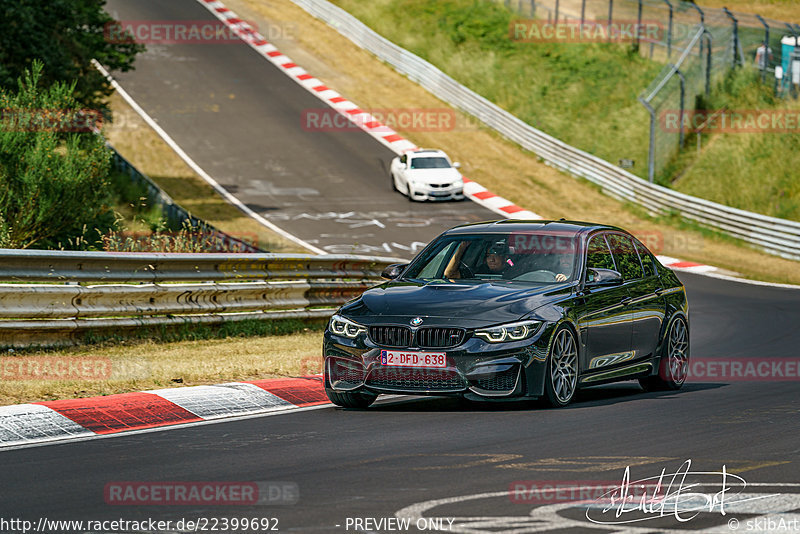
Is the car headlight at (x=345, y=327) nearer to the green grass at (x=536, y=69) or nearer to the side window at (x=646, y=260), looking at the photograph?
the side window at (x=646, y=260)

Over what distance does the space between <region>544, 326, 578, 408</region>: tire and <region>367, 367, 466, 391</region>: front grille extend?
76 cm

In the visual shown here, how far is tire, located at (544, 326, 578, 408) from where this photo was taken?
9773mm

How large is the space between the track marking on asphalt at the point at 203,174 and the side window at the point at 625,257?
17727mm

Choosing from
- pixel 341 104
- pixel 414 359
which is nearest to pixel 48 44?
pixel 341 104

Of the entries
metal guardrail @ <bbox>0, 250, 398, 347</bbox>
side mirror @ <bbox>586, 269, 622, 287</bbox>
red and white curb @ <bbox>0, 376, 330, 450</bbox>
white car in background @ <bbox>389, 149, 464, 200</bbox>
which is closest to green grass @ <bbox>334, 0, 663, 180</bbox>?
white car in background @ <bbox>389, 149, 464, 200</bbox>

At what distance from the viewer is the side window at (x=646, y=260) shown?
11.8 meters

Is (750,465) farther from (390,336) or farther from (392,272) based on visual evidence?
(392,272)

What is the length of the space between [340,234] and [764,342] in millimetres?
16631

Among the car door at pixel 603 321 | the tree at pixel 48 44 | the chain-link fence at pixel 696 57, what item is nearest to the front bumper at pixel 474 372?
the car door at pixel 603 321

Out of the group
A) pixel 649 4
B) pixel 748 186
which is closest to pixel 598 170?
pixel 748 186

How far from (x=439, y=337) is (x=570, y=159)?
30618mm

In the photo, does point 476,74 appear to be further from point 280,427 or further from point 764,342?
point 280,427

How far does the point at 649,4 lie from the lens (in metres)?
43.6

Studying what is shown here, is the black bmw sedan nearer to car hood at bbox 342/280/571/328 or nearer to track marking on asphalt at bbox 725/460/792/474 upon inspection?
car hood at bbox 342/280/571/328
